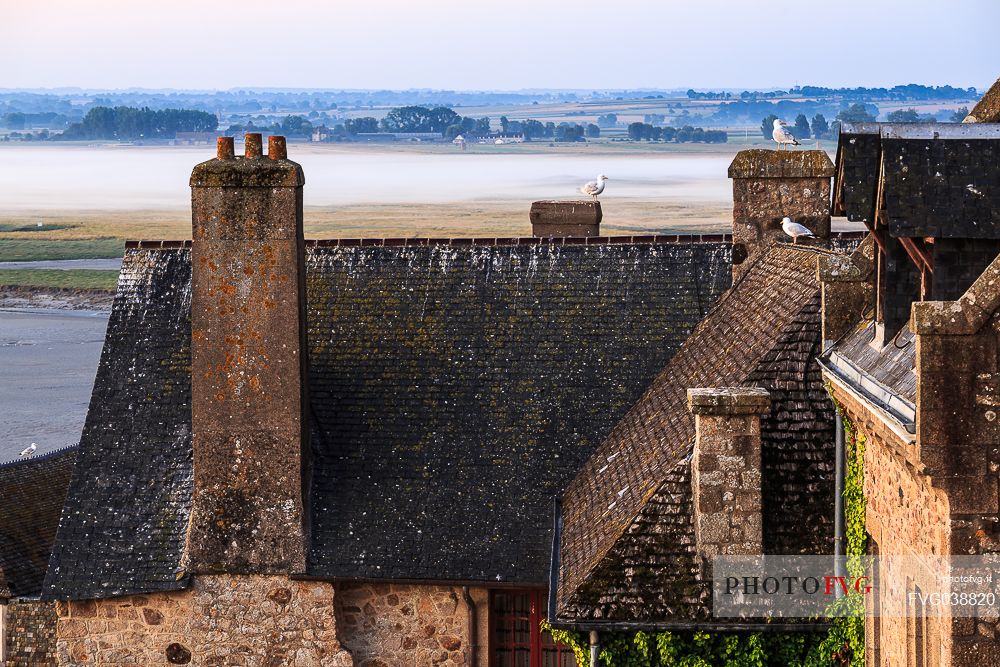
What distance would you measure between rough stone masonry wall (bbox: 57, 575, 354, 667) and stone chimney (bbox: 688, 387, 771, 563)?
5189 millimetres

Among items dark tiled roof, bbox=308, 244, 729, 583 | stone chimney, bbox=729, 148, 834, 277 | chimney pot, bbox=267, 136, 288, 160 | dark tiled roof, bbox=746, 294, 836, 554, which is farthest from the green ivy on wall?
stone chimney, bbox=729, 148, 834, 277

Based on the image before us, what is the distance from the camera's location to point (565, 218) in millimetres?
22172

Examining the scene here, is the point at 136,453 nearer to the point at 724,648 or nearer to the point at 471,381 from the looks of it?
the point at 471,381

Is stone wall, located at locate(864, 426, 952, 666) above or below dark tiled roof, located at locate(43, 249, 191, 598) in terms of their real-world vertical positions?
above

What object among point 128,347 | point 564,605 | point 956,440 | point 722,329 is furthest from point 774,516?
point 128,347

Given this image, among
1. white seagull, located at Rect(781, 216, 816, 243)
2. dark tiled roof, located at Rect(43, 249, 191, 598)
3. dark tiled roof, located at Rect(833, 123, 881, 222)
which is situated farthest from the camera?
white seagull, located at Rect(781, 216, 816, 243)

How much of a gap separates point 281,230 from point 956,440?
9996mm

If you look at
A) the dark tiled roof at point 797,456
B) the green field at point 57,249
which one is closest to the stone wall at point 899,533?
the dark tiled roof at point 797,456

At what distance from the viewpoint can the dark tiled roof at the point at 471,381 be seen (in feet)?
56.4

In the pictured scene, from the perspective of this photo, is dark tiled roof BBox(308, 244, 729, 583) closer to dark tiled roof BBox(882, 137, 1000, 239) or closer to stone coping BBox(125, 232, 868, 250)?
stone coping BBox(125, 232, 868, 250)

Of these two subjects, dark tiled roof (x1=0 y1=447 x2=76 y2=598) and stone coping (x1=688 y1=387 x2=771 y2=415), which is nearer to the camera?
stone coping (x1=688 y1=387 x2=771 y2=415)

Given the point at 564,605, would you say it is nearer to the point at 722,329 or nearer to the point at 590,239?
the point at 722,329

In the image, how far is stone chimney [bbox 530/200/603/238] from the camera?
72.3 feet

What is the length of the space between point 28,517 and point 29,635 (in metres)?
2.87
